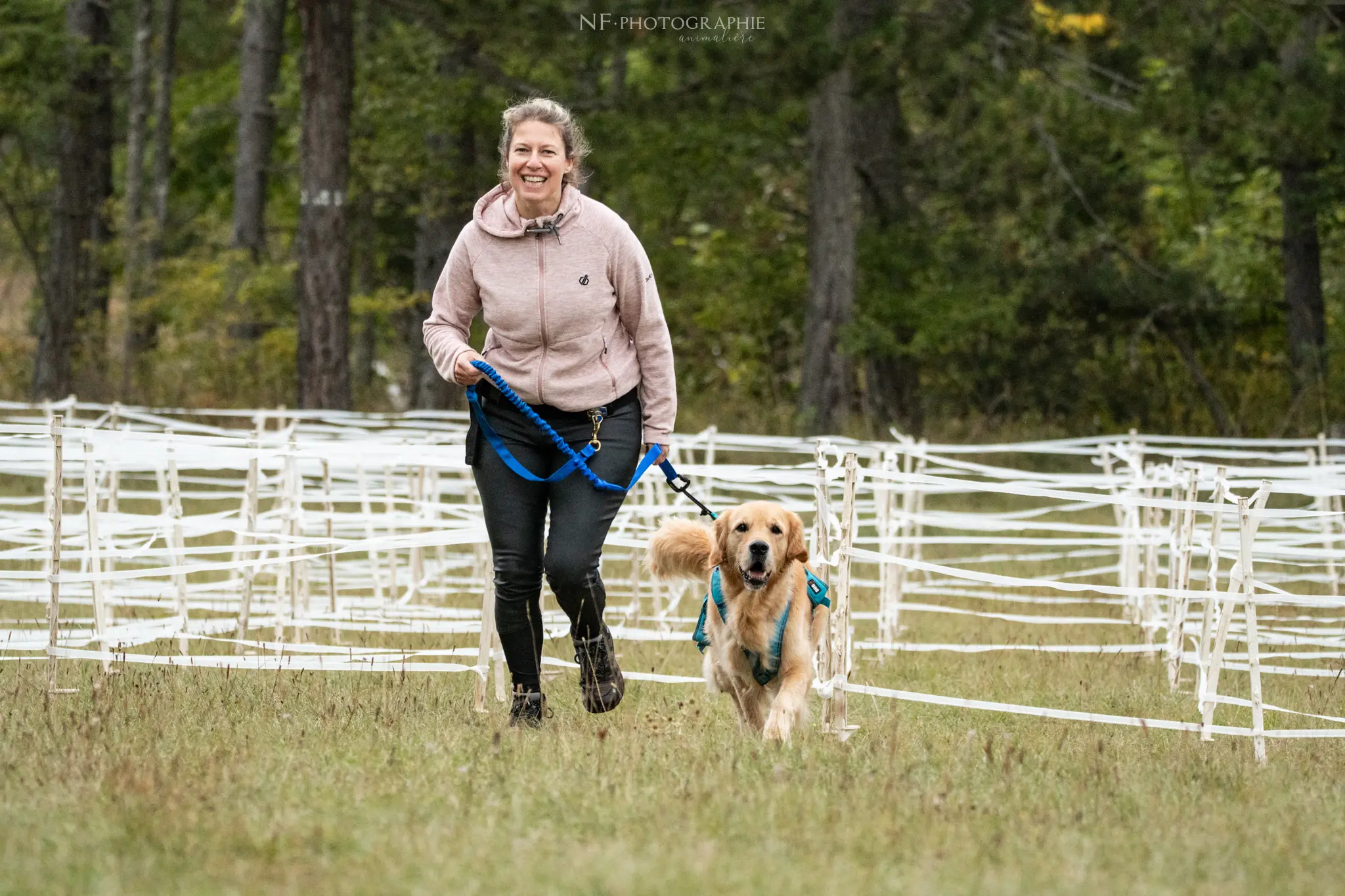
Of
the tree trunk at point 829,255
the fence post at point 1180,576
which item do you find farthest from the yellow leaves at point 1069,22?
the fence post at point 1180,576

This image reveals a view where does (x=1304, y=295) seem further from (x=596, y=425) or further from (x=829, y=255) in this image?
(x=596, y=425)

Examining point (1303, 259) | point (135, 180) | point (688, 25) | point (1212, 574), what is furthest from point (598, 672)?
point (135, 180)

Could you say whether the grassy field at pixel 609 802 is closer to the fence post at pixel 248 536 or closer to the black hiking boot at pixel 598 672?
the black hiking boot at pixel 598 672

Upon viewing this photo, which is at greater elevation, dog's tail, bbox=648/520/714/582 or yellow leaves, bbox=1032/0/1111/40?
yellow leaves, bbox=1032/0/1111/40

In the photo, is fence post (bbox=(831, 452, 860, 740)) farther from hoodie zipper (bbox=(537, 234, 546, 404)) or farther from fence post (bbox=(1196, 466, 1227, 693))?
fence post (bbox=(1196, 466, 1227, 693))

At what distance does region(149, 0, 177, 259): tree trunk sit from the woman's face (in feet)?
70.9

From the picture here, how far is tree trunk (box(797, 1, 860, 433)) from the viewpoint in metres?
19.3

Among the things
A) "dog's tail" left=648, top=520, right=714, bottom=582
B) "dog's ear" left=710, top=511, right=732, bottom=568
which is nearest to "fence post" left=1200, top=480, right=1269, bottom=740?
"dog's ear" left=710, top=511, right=732, bottom=568

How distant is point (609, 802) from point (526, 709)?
1.30m

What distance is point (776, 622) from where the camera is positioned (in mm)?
6070

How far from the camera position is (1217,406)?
73.5ft

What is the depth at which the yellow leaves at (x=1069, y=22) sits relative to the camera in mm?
21266

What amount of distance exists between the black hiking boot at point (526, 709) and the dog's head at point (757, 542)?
2.88ft

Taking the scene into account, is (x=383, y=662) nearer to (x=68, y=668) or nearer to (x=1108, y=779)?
(x=68, y=668)
